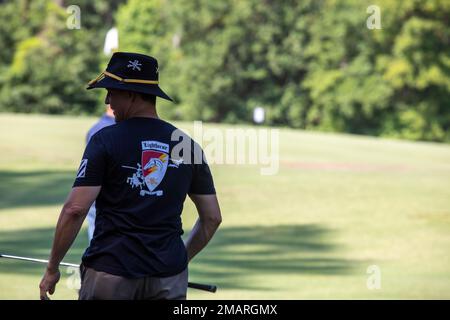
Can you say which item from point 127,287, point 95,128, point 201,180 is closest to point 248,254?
point 95,128

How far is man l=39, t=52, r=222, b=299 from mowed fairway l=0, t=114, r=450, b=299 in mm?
5100

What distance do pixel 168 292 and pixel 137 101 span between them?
2.96ft

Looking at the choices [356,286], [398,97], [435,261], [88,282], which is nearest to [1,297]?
[356,286]

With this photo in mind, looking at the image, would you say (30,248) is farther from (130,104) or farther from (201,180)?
(130,104)

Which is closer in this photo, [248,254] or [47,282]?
[47,282]

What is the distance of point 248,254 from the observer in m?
13.9

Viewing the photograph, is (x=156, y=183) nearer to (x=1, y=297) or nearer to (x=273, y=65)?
(x=1, y=297)

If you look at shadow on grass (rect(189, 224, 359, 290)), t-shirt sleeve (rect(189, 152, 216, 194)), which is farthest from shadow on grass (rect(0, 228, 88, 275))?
t-shirt sleeve (rect(189, 152, 216, 194))

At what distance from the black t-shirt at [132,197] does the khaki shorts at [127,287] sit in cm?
3

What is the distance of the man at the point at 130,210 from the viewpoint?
4492 millimetres

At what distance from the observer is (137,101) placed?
4.68 m

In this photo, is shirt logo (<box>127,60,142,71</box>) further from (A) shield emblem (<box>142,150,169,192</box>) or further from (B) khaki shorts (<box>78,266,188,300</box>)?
(B) khaki shorts (<box>78,266,188,300</box>)

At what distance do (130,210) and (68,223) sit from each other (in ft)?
0.96

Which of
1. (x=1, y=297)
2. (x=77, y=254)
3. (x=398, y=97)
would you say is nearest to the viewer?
(x=1, y=297)
